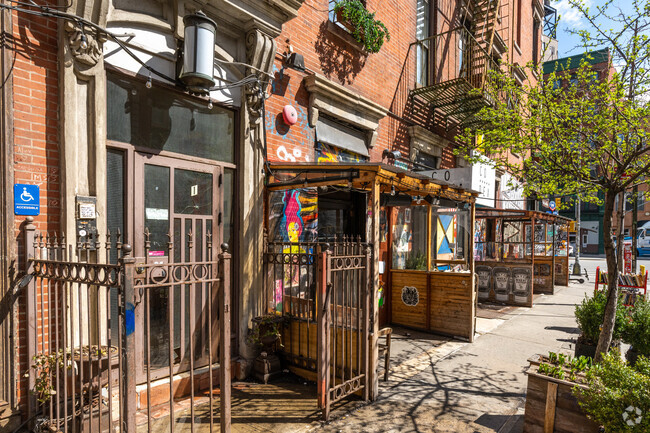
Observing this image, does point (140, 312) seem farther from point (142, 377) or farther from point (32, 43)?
point (32, 43)

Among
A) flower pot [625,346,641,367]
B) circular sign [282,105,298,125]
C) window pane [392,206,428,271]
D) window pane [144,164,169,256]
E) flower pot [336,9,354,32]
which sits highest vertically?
flower pot [336,9,354,32]

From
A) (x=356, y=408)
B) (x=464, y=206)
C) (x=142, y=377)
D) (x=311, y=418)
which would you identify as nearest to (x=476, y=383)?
(x=356, y=408)

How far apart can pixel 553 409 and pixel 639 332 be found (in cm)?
310

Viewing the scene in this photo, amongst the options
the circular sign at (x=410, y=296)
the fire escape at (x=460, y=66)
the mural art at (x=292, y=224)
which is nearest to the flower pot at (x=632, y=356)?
the circular sign at (x=410, y=296)

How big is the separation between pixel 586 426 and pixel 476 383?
210 centimetres

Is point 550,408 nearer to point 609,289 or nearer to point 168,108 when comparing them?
point 609,289

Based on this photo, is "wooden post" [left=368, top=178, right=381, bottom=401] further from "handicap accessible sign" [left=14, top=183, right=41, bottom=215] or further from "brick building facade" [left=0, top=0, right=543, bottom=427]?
"handicap accessible sign" [left=14, top=183, right=41, bottom=215]

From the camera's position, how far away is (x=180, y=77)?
489cm

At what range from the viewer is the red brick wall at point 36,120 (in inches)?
149

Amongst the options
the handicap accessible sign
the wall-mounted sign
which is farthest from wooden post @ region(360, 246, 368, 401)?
the wall-mounted sign

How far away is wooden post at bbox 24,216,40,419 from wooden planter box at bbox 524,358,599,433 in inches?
186

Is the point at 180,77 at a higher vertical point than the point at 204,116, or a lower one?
higher

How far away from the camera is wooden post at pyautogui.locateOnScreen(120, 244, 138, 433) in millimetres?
2830

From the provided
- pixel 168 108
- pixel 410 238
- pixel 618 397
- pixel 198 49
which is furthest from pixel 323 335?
pixel 410 238
